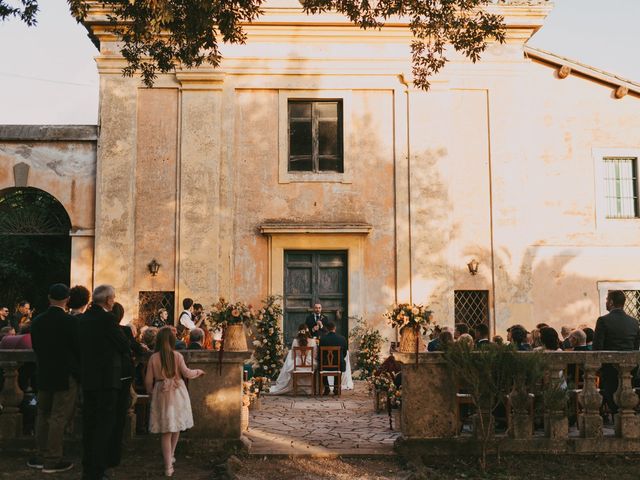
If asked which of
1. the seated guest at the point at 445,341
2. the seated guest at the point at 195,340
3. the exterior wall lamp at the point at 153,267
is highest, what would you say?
the exterior wall lamp at the point at 153,267

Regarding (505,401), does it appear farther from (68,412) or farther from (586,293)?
(586,293)

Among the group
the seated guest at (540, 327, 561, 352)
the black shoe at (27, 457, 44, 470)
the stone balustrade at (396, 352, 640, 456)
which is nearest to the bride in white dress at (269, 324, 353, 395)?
the seated guest at (540, 327, 561, 352)

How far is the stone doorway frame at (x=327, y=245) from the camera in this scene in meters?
15.5

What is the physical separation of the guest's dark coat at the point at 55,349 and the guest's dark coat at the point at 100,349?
1.31ft

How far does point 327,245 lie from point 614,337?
27.2 ft

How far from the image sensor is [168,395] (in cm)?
693

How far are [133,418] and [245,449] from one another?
129 cm

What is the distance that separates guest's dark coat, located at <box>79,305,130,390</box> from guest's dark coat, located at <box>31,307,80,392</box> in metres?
0.40

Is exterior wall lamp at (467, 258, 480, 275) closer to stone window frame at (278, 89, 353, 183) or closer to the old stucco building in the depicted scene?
the old stucco building

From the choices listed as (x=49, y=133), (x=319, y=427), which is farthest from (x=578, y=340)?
(x=49, y=133)

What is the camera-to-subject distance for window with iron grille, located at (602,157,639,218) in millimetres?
16266

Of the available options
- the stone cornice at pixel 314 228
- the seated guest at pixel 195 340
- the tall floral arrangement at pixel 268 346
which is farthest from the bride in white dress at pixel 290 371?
the seated guest at pixel 195 340

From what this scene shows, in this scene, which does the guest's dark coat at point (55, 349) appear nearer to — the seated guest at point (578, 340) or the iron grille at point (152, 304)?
the seated guest at point (578, 340)

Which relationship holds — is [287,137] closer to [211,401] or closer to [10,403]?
[211,401]
